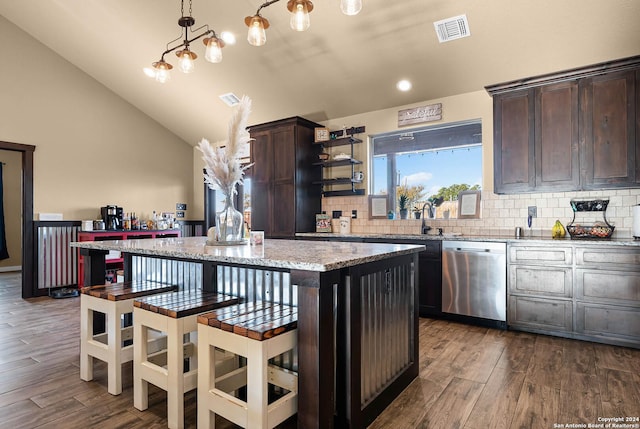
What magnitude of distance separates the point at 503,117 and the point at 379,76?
4.81 ft

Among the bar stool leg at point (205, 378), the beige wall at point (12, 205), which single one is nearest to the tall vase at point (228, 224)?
the bar stool leg at point (205, 378)

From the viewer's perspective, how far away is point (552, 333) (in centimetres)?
333

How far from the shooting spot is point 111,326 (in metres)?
2.22

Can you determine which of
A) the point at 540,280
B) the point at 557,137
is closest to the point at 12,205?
the point at 540,280

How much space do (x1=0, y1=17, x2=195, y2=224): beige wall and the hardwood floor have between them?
303 cm

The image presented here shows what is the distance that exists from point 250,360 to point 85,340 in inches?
60.2

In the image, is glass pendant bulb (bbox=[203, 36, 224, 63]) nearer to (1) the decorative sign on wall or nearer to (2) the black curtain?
(1) the decorative sign on wall

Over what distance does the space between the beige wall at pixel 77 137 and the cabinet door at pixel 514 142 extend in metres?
5.53

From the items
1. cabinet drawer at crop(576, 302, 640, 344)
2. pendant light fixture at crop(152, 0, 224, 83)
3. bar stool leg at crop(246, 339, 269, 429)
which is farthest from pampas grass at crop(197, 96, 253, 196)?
cabinet drawer at crop(576, 302, 640, 344)

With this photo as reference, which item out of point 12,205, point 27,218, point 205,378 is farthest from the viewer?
point 12,205

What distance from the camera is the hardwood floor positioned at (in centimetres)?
194

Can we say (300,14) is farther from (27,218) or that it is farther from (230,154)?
(27,218)

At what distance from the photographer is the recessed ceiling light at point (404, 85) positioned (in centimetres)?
436

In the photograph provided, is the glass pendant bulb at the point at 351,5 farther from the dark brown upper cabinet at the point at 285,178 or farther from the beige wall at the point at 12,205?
the beige wall at the point at 12,205
